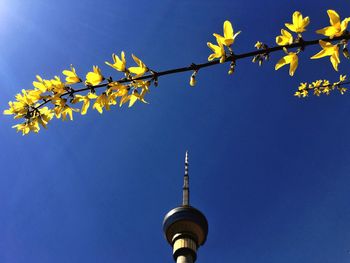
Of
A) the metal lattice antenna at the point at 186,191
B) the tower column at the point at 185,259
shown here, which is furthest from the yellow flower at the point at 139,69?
the metal lattice antenna at the point at 186,191

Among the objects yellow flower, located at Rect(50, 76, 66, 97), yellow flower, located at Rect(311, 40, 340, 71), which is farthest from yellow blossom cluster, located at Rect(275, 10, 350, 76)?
yellow flower, located at Rect(50, 76, 66, 97)

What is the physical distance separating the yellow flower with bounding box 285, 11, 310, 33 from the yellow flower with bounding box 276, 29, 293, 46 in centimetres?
5

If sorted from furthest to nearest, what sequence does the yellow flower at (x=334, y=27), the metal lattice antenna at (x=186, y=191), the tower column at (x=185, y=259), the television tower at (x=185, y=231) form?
the metal lattice antenna at (x=186, y=191)
the tower column at (x=185, y=259)
the television tower at (x=185, y=231)
the yellow flower at (x=334, y=27)

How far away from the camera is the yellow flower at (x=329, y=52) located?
2831 mm

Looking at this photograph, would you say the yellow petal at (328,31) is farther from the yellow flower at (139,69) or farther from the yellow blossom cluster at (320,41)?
the yellow flower at (139,69)

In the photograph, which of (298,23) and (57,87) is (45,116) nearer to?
(57,87)

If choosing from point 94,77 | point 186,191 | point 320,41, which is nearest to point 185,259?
point 186,191

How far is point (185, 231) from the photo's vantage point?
67.0 m

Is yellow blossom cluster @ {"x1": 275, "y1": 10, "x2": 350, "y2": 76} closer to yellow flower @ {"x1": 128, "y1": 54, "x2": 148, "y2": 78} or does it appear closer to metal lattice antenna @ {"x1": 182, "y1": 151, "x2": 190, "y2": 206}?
yellow flower @ {"x1": 128, "y1": 54, "x2": 148, "y2": 78}

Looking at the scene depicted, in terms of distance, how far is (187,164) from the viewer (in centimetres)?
9425

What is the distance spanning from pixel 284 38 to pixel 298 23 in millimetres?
163

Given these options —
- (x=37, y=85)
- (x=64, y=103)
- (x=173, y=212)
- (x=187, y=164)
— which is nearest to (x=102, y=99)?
(x=64, y=103)

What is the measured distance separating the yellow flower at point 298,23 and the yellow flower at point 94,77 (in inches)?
75.1

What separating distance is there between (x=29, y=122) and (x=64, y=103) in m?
0.64
